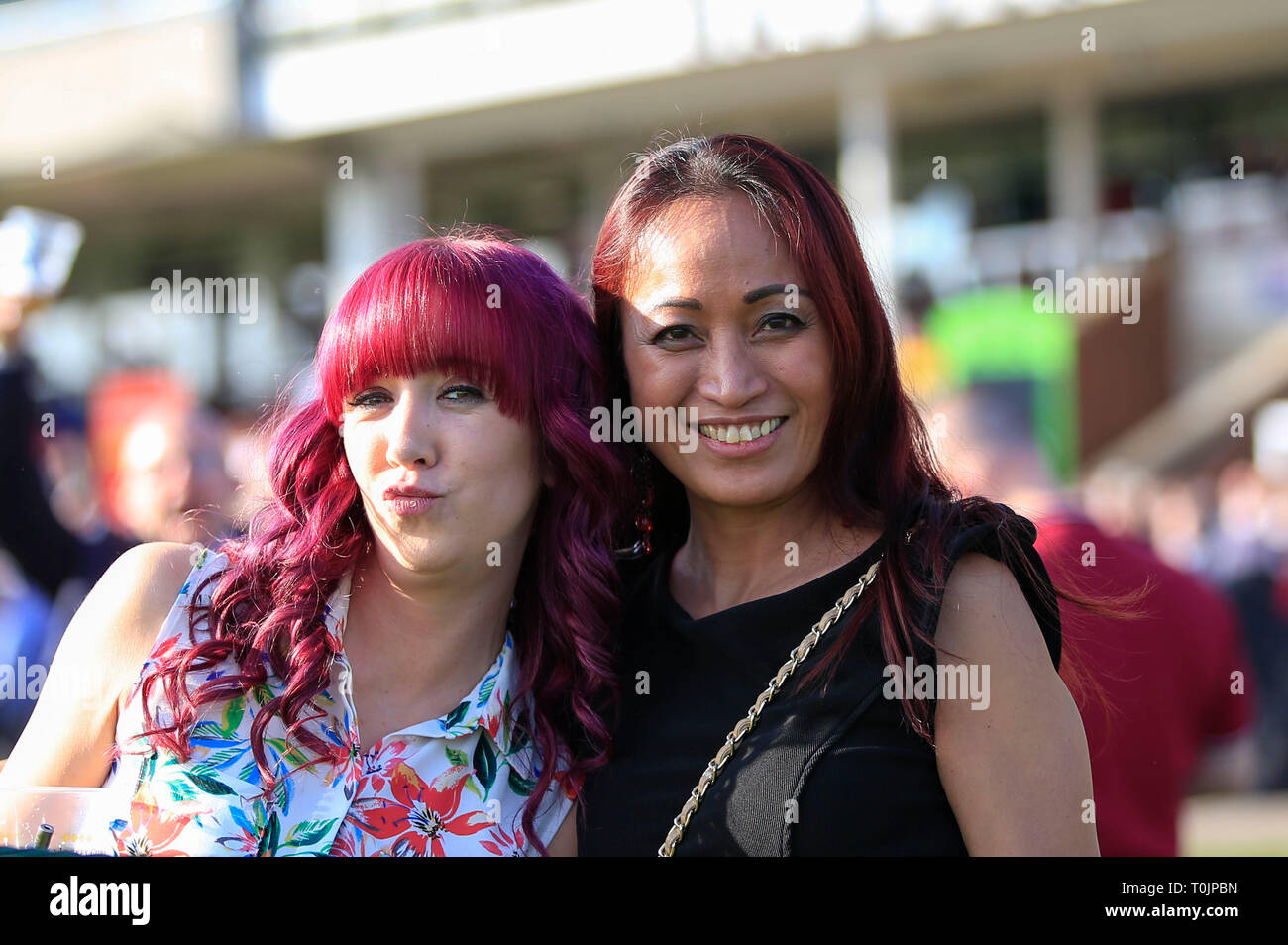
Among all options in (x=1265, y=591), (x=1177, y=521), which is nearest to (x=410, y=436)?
(x=1265, y=591)

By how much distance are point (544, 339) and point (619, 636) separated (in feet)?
2.00

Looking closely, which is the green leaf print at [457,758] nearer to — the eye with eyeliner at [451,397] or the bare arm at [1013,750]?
the eye with eyeliner at [451,397]

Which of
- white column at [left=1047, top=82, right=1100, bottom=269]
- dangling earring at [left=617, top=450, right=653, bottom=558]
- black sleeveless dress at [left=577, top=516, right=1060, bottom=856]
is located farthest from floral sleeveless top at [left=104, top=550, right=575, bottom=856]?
white column at [left=1047, top=82, right=1100, bottom=269]

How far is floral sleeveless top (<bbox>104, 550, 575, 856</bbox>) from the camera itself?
2.08 m

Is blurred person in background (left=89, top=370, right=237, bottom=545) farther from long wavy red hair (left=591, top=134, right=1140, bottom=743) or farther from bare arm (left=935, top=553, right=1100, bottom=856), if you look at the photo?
bare arm (left=935, top=553, right=1100, bottom=856)

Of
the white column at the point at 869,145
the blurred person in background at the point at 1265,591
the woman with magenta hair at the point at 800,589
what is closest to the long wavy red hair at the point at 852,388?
the woman with magenta hair at the point at 800,589

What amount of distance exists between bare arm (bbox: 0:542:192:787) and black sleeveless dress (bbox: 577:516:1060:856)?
850mm

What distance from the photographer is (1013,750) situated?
2.00 metres

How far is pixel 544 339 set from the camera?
2.34 metres

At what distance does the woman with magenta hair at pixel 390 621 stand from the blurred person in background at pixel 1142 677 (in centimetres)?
106

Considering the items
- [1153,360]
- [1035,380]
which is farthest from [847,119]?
[1153,360]

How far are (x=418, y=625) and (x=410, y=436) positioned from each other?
1.35 ft

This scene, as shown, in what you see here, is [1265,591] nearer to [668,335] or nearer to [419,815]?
[668,335]
